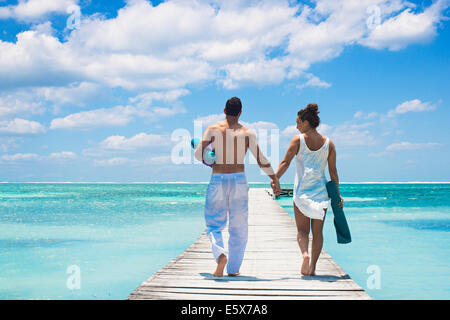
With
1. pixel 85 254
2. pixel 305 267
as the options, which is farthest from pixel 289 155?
pixel 85 254

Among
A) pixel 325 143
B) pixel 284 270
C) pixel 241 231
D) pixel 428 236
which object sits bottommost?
pixel 428 236

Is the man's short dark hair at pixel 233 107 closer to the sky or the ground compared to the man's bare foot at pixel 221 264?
closer to the sky

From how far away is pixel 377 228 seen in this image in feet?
53.4

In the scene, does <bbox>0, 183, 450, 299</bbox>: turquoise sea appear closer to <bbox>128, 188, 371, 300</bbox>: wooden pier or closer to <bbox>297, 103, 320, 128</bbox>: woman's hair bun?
<bbox>128, 188, 371, 300</bbox>: wooden pier

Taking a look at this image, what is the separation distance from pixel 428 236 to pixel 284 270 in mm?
12037

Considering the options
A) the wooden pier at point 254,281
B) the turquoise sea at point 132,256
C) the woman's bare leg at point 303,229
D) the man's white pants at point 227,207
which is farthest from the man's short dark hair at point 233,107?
the turquoise sea at point 132,256

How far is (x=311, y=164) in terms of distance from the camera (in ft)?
12.9

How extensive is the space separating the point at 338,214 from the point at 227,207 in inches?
46.3

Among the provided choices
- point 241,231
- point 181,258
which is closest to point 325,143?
point 241,231

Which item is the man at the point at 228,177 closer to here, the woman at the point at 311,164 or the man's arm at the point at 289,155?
the man's arm at the point at 289,155

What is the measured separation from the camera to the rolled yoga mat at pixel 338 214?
391cm

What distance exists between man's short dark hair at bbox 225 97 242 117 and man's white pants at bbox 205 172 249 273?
0.62 meters

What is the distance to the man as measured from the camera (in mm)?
3906
